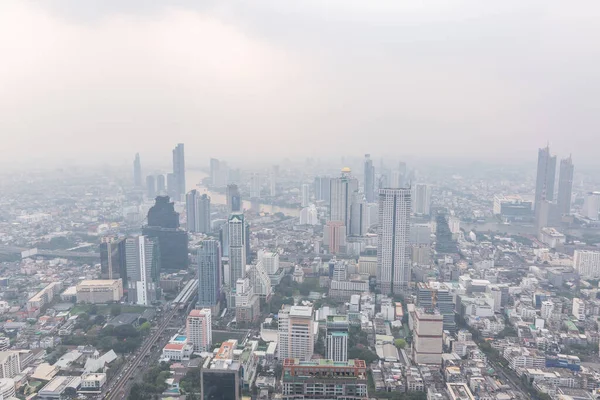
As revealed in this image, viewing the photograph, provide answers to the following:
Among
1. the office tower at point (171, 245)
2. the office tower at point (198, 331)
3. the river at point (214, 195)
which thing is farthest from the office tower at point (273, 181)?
the office tower at point (198, 331)

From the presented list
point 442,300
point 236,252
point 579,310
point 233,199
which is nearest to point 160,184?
point 233,199

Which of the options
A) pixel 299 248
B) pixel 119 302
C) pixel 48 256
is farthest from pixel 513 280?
pixel 48 256

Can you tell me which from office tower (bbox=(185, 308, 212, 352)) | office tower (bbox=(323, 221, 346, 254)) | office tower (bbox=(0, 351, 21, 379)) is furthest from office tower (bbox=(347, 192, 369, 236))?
office tower (bbox=(0, 351, 21, 379))

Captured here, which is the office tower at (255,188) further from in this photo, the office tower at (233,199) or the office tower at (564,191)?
the office tower at (564,191)

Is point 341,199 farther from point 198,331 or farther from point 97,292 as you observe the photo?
point 198,331

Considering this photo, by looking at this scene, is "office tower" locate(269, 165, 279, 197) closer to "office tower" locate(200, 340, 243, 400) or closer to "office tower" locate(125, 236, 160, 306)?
"office tower" locate(125, 236, 160, 306)

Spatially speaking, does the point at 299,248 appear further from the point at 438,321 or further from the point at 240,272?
the point at 438,321

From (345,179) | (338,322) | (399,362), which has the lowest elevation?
(399,362)
